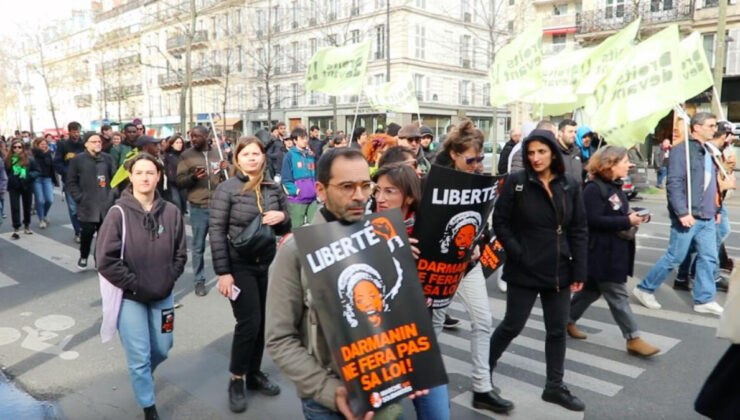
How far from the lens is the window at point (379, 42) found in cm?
3831

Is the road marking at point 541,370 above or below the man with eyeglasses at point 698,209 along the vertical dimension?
below

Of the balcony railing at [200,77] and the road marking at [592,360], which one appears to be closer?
the road marking at [592,360]

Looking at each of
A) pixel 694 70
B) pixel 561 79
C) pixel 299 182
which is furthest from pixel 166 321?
pixel 561 79

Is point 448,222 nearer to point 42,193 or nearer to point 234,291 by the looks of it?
point 234,291

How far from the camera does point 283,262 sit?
6.70ft

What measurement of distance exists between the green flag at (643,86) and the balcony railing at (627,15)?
73.1ft

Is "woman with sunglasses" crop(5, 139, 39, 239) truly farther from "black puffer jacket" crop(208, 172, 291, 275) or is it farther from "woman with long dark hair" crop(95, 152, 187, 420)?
"black puffer jacket" crop(208, 172, 291, 275)

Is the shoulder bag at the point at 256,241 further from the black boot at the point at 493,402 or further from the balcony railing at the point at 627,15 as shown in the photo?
the balcony railing at the point at 627,15

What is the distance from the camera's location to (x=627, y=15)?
28453 mm

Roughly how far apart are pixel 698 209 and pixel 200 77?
46.5 meters

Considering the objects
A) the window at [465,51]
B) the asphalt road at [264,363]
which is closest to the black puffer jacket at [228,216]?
the asphalt road at [264,363]

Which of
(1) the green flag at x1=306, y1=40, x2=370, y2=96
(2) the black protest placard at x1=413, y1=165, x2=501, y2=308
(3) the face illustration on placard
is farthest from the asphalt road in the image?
(1) the green flag at x1=306, y1=40, x2=370, y2=96

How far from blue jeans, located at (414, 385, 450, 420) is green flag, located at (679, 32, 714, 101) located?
16.8 feet

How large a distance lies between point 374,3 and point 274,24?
7.87 meters
